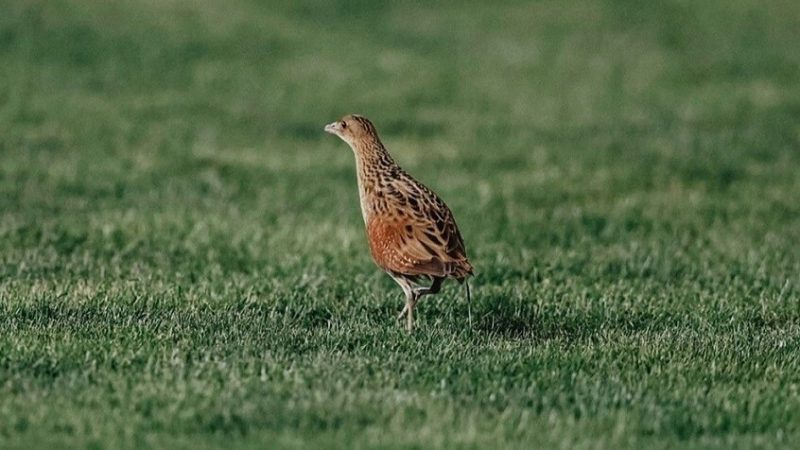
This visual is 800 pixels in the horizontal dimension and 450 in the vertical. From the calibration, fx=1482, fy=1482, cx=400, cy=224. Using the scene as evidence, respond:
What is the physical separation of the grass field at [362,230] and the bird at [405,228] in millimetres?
425

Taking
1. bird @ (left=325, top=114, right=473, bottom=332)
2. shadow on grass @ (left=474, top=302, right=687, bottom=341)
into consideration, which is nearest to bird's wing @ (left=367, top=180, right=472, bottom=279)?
bird @ (left=325, top=114, right=473, bottom=332)

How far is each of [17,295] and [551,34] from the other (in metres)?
21.8

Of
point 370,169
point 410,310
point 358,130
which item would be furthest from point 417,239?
point 358,130

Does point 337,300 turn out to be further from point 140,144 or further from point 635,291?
point 140,144

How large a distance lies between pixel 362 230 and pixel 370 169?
4.58 m

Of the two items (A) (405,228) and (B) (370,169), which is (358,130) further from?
(A) (405,228)

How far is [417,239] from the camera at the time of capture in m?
9.59

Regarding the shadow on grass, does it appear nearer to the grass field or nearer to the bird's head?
the grass field

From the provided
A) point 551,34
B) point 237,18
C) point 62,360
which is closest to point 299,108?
point 237,18

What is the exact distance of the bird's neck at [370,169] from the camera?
10.1 meters

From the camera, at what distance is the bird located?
9.52 metres

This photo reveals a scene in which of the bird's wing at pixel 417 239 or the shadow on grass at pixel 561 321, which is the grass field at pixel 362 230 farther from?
the bird's wing at pixel 417 239

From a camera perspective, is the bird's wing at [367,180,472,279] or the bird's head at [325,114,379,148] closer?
the bird's wing at [367,180,472,279]

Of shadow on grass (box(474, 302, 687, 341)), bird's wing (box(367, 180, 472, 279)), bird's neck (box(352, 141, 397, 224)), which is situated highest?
bird's neck (box(352, 141, 397, 224))
